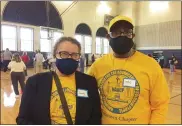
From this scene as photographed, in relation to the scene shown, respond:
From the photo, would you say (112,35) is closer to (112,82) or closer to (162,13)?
(112,82)

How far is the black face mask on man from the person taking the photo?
1.49 meters

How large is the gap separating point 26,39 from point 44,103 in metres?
13.3

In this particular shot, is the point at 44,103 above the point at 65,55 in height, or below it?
Result: below

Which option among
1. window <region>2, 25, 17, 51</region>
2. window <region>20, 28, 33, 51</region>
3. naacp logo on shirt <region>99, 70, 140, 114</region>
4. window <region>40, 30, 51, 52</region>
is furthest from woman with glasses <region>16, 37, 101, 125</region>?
window <region>40, 30, 51, 52</region>

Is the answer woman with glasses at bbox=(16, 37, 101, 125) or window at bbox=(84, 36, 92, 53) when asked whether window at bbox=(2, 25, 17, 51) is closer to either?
window at bbox=(84, 36, 92, 53)

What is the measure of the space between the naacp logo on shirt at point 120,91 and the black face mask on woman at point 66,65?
259mm

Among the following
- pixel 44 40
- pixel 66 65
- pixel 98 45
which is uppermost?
pixel 44 40

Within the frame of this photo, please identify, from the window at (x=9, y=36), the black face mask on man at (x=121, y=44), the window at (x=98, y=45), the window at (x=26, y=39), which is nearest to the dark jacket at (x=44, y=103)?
the black face mask on man at (x=121, y=44)

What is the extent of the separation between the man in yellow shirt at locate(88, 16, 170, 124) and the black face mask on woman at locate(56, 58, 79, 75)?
0.24 m

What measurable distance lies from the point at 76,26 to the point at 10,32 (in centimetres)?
724

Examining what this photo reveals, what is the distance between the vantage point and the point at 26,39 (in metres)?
13.8

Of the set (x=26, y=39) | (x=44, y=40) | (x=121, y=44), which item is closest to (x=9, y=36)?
(x=26, y=39)

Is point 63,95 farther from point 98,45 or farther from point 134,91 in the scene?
point 98,45

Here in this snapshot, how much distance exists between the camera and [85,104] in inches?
53.7
